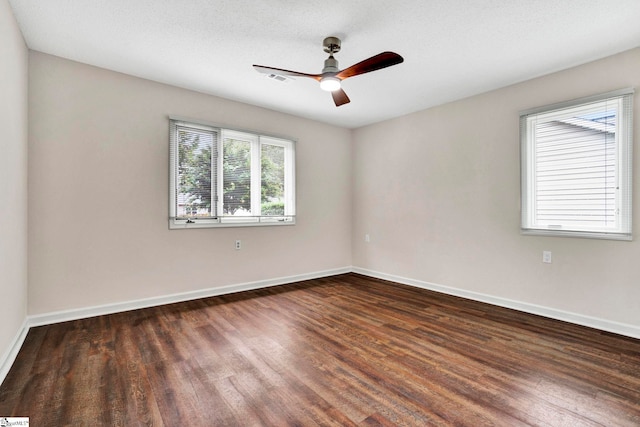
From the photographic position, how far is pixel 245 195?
172 inches

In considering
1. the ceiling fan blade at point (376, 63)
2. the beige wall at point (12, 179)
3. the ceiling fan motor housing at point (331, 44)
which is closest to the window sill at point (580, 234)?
the ceiling fan blade at point (376, 63)

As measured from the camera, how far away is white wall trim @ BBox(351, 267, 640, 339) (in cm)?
283

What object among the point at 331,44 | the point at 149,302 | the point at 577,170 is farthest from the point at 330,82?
the point at 149,302

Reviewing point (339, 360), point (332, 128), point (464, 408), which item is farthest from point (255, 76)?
point (464, 408)

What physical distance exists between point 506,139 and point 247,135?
3.35m

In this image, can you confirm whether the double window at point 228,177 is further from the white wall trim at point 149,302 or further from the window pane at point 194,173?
the white wall trim at point 149,302

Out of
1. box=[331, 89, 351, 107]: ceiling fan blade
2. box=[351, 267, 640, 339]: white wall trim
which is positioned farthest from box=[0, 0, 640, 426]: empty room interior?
box=[331, 89, 351, 107]: ceiling fan blade

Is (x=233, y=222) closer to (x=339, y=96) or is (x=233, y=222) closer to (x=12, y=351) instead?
(x=339, y=96)

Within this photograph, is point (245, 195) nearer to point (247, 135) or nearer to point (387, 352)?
point (247, 135)

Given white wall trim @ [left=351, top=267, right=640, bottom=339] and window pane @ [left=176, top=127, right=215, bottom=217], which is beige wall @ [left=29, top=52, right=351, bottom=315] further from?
white wall trim @ [left=351, top=267, right=640, bottom=339]

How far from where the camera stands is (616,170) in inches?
114

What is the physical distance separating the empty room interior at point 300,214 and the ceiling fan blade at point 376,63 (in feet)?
0.06

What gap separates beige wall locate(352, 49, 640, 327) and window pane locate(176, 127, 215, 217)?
2.66 m

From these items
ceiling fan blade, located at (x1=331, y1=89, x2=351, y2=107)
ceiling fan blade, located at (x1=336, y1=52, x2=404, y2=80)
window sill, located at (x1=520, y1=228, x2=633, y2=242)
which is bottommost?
window sill, located at (x1=520, y1=228, x2=633, y2=242)
